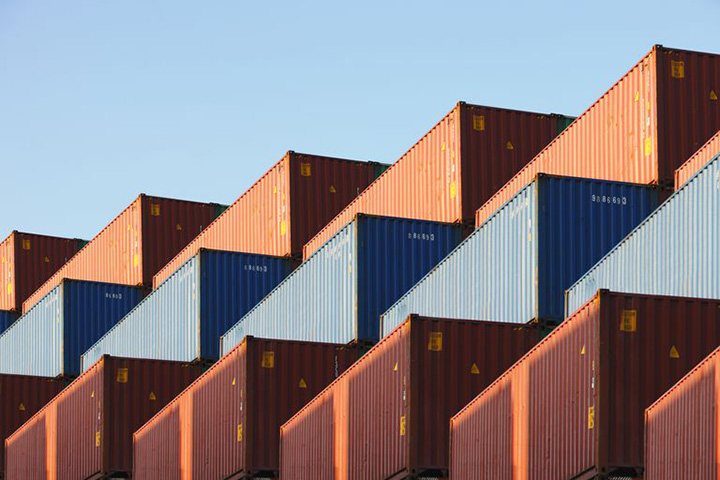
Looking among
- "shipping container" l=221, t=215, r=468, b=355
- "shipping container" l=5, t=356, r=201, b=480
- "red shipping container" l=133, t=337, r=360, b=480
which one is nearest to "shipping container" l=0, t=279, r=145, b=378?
"shipping container" l=5, t=356, r=201, b=480

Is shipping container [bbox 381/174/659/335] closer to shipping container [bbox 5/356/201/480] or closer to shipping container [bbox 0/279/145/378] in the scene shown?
shipping container [bbox 5/356/201/480]

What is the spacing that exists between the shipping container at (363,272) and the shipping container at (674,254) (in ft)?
27.6

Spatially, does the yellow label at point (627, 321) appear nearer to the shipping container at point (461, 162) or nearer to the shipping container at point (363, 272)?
the shipping container at point (363, 272)

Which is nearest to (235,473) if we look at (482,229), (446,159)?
(482,229)

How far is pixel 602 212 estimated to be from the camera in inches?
1377

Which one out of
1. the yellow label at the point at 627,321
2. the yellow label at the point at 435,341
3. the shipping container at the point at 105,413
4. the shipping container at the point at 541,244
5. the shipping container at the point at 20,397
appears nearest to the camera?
the yellow label at the point at 627,321

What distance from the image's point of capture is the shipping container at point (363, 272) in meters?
40.0

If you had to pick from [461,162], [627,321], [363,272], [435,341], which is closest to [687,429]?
[627,321]

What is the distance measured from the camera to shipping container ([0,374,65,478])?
52.1 m

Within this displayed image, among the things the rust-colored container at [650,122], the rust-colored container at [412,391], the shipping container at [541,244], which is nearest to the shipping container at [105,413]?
the rust-colored container at [650,122]

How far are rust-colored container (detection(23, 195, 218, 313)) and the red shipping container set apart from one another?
1686 cm

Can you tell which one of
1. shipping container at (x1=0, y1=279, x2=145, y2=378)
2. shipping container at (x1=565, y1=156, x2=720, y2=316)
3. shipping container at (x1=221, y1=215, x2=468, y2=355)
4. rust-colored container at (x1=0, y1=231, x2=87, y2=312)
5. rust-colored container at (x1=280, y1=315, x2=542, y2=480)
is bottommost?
rust-colored container at (x1=280, y1=315, x2=542, y2=480)

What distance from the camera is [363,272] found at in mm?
40031

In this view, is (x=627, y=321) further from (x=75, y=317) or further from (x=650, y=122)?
(x=75, y=317)
